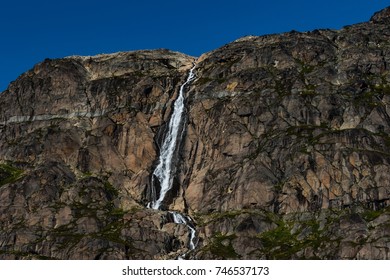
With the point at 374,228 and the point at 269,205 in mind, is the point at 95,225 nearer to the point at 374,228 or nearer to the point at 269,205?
the point at 269,205

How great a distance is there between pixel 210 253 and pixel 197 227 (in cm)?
1905

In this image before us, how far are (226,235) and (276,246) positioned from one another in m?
15.6

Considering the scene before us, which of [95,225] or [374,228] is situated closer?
[374,228]

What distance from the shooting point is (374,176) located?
196 m

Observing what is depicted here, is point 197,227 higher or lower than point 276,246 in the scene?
higher

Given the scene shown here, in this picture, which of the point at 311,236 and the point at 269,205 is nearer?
the point at 311,236
